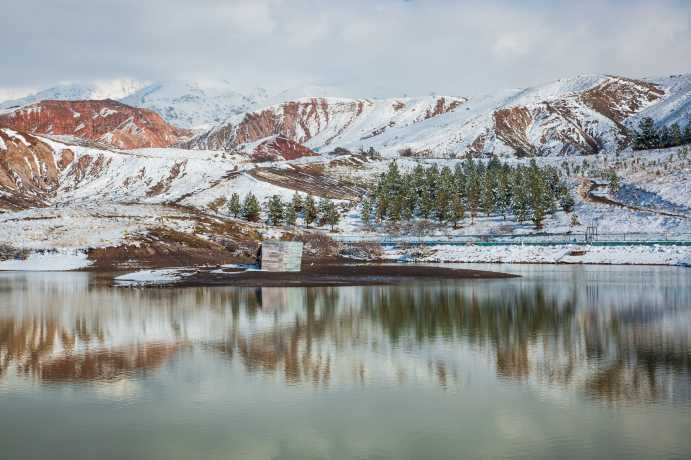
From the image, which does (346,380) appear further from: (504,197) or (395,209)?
(504,197)

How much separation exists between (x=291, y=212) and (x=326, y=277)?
75864mm

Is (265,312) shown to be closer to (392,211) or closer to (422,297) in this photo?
(422,297)

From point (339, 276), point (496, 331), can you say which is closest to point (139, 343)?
point (496, 331)

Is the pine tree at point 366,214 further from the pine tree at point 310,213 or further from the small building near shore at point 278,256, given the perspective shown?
the small building near shore at point 278,256

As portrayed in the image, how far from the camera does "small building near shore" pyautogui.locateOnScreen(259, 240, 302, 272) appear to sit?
Result: 266ft

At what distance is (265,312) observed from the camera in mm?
43406

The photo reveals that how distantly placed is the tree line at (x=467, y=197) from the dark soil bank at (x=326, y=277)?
5872 cm

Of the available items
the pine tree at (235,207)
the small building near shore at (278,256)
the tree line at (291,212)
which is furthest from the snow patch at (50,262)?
the pine tree at (235,207)

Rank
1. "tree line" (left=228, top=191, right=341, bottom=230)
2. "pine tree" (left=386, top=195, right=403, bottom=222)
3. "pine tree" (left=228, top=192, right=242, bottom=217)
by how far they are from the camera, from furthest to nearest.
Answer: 1. "pine tree" (left=228, top=192, right=242, bottom=217)
2. "tree line" (left=228, top=191, right=341, bottom=230)
3. "pine tree" (left=386, top=195, right=403, bottom=222)

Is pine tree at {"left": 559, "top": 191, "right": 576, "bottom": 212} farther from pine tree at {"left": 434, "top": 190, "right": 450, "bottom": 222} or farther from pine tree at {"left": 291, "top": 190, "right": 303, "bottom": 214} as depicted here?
pine tree at {"left": 291, "top": 190, "right": 303, "bottom": 214}

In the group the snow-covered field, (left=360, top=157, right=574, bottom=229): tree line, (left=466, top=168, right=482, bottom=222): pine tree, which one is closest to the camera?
the snow-covered field

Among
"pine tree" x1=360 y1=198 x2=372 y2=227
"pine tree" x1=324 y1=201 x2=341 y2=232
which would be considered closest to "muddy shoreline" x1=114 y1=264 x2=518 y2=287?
"pine tree" x1=324 y1=201 x2=341 y2=232

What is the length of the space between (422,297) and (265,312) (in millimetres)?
13147

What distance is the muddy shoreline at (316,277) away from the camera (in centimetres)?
6341
